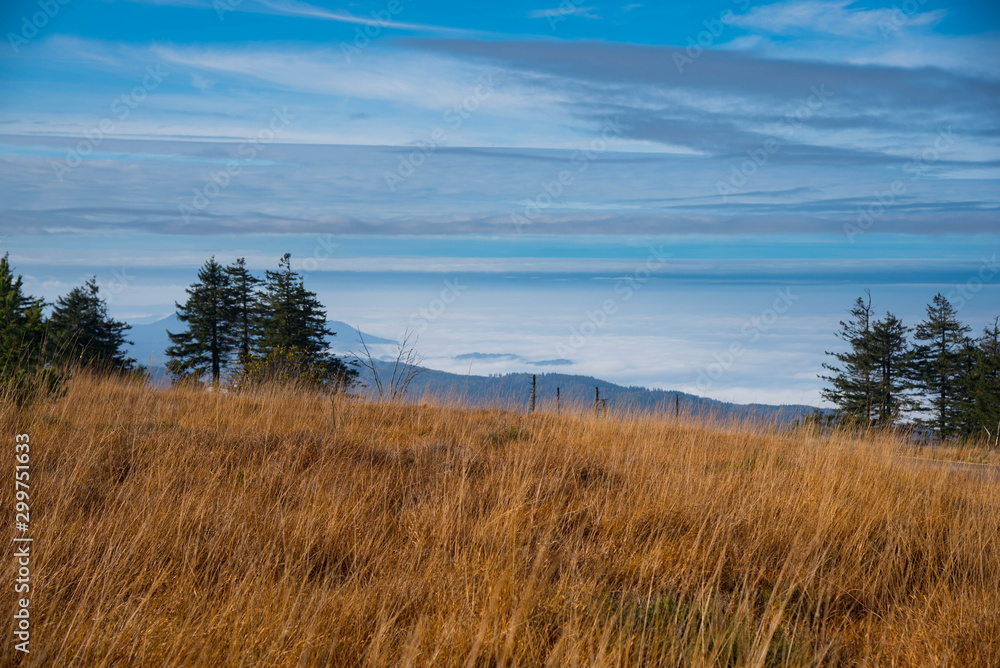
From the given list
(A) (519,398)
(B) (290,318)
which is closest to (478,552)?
(A) (519,398)

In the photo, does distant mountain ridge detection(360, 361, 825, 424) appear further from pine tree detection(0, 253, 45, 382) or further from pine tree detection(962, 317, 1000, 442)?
pine tree detection(962, 317, 1000, 442)

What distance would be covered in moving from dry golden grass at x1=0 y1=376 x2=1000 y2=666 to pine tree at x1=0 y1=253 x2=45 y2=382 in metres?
0.77

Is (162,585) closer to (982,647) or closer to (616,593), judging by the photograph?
(616,593)

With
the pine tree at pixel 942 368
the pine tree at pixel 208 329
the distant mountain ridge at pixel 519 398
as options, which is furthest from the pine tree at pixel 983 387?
the pine tree at pixel 208 329

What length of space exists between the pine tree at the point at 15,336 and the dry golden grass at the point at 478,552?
77 cm

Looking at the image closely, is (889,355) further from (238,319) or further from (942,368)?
(238,319)

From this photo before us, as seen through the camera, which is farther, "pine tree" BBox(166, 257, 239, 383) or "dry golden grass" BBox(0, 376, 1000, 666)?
"pine tree" BBox(166, 257, 239, 383)

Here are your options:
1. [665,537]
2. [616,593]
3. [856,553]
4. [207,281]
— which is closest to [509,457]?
[665,537]

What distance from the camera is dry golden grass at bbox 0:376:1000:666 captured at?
3334 mm

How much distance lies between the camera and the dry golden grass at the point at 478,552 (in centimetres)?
333

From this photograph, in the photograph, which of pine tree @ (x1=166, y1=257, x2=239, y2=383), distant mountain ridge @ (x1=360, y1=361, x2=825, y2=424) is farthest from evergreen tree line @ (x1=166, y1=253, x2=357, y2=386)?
distant mountain ridge @ (x1=360, y1=361, x2=825, y2=424)

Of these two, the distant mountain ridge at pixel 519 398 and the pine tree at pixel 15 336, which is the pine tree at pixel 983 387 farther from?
the pine tree at pixel 15 336

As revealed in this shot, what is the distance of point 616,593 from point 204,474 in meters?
3.98

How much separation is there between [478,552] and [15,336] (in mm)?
8246
